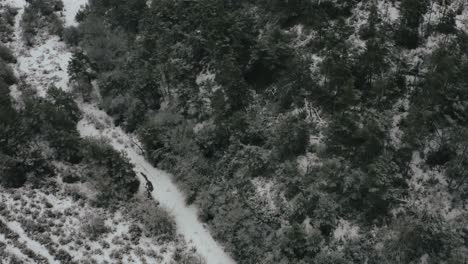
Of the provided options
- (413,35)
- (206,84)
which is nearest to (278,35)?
(206,84)

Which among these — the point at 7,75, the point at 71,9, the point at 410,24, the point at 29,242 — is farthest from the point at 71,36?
the point at 410,24

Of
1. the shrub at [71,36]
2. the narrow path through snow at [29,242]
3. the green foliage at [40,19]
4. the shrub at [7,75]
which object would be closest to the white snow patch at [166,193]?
the shrub at [7,75]

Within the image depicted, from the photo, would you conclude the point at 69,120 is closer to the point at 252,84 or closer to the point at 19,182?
the point at 19,182

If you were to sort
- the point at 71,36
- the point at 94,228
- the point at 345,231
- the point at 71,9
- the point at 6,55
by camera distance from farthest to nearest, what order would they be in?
the point at 71,9 < the point at 71,36 < the point at 6,55 < the point at 94,228 < the point at 345,231

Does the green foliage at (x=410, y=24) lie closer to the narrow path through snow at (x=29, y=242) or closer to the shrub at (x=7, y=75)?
the narrow path through snow at (x=29, y=242)

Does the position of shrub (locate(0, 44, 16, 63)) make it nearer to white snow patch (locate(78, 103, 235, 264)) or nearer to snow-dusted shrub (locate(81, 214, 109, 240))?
white snow patch (locate(78, 103, 235, 264))

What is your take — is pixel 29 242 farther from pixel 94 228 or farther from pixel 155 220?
pixel 155 220
